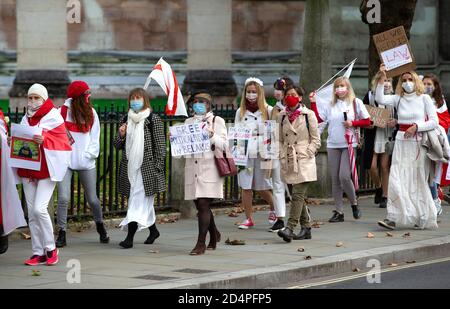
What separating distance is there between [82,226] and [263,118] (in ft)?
8.21

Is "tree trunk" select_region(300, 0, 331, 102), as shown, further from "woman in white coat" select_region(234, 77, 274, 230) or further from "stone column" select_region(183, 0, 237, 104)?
"stone column" select_region(183, 0, 237, 104)

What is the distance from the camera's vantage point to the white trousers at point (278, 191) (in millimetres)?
16703

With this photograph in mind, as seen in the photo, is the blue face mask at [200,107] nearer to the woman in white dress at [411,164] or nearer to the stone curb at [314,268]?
the stone curb at [314,268]

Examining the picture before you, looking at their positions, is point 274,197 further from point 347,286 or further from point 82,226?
point 347,286

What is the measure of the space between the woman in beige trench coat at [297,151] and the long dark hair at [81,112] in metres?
2.19

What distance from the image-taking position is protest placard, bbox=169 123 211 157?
579 inches

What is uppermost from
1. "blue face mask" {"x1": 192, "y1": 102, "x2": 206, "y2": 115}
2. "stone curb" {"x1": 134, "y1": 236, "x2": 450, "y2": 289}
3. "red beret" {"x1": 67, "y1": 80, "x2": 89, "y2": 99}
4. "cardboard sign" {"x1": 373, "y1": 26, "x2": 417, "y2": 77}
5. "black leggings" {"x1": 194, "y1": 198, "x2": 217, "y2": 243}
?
"cardboard sign" {"x1": 373, "y1": 26, "x2": 417, "y2": 77}

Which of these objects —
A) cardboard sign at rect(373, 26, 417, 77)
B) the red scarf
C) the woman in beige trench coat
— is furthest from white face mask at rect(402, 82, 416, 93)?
the red scarf

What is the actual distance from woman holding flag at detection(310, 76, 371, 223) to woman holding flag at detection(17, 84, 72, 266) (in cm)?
455

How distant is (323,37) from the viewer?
20391 millimetres

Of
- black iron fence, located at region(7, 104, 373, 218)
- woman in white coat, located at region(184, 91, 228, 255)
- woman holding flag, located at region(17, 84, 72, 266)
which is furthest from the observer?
black iron fence, located at region(7, 104, 373, 218)

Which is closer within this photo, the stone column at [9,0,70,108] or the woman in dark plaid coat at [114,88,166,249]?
the woman in dark plaid coat at [114,88,166,249]

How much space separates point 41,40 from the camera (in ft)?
106
